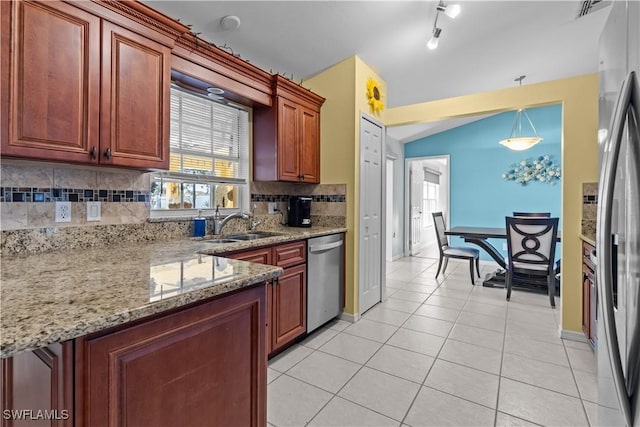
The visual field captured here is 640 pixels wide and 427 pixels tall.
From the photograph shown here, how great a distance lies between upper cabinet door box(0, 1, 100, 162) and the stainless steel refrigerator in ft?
6.83

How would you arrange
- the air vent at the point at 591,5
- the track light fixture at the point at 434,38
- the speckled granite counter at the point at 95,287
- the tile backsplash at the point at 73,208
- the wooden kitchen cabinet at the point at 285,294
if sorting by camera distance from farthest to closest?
1. the track light fixture at the point at 434,38
2. the air vent at the point at 591,5
3. the wooden kitchen cabinet at the point at 285,294
4. the tile backsplash at the point at 73,208
5. the speckled granite counter at the point at 95,287

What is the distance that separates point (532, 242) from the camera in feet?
11.6

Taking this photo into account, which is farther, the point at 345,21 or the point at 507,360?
the point at 345,21

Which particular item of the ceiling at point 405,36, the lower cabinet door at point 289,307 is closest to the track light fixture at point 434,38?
the ceiling at point 405,36

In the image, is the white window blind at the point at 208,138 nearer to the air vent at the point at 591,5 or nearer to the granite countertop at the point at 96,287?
the granite countertop at the point at 96,287

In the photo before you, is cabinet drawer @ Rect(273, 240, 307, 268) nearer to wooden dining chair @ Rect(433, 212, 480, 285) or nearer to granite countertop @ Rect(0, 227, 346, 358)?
granite countertop @ Rect(0, 227, 346, 358)

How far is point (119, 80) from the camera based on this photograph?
5.33 ft

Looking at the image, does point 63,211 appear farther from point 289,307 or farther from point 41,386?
point 289,307

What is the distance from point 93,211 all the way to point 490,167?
6186 mm

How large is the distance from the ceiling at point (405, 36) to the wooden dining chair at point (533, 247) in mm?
1927

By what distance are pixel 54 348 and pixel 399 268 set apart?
500cm

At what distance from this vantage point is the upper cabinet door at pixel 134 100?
1588 mm

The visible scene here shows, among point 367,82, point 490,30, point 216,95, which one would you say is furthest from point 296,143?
point 490,30

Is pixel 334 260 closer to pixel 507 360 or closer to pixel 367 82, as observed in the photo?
pixel 507 360
